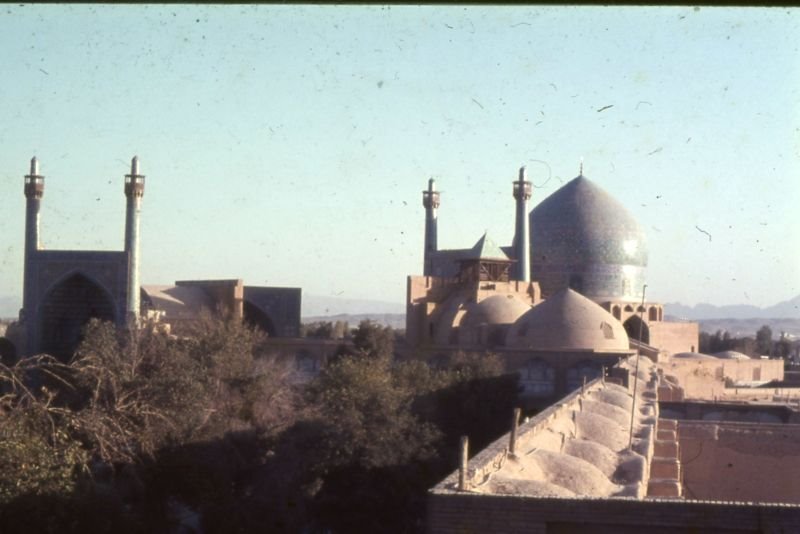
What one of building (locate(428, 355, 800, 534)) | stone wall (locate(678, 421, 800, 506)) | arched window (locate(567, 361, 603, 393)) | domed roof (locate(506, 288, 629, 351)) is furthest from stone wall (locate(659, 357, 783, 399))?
stone wall (locate(678, 421, 800, 506))

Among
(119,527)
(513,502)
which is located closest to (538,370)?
(119,527)

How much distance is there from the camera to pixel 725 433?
583 inches

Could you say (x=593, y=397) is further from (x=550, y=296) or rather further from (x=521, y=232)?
(x=521, y=232)

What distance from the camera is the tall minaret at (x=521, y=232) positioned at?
107ft

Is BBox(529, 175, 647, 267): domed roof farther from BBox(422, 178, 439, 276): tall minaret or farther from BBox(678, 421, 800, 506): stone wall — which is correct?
BBox(678, 421, 800, 506): stone wall

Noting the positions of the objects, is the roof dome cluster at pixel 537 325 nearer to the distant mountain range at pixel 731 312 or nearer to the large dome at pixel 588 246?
the large dome at pixel 588 246

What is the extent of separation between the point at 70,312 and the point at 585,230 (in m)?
14.4

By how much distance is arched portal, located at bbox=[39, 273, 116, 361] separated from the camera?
29156mm

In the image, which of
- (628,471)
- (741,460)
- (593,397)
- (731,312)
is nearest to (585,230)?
(593,397)

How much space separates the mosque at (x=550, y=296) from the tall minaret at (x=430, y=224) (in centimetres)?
3

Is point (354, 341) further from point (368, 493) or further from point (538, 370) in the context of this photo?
point (368, 493)

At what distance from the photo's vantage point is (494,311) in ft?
96.3

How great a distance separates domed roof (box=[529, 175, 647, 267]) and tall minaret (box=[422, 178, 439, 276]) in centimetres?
290

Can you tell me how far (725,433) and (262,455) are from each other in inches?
244
